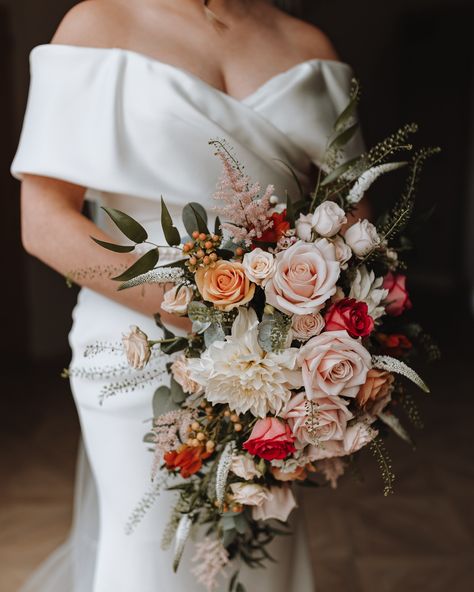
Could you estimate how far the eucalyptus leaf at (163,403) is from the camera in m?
1.45

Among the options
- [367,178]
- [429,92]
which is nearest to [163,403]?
[367,178]

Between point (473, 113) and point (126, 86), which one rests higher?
point (126, 86)

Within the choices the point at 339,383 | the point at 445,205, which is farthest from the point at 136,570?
the point at 445,205

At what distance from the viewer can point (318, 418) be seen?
1.26 metres

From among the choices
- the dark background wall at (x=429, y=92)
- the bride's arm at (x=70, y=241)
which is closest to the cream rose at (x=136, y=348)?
the bride's arm at (x=70, y=241)

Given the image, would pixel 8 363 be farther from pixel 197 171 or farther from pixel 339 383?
pixel 339 383

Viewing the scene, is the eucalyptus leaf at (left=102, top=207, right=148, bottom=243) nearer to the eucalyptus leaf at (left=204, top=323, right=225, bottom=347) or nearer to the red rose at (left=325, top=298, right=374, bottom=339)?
the eucalyptus leaf at (left=204, top=323, right=225, bottom=347)

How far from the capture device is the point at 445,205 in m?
8.88

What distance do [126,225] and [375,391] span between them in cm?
51

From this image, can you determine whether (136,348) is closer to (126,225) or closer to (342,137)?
(126,225)

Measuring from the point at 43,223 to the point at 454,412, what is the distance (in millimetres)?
4049

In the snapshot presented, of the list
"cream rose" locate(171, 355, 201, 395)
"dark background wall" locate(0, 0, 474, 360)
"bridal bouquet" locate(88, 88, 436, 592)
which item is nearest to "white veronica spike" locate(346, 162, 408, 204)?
"bridal bouquet" locate(88, 88, 436, 592)

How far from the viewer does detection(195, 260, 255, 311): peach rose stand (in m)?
1.23

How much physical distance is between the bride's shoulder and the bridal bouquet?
53cm
